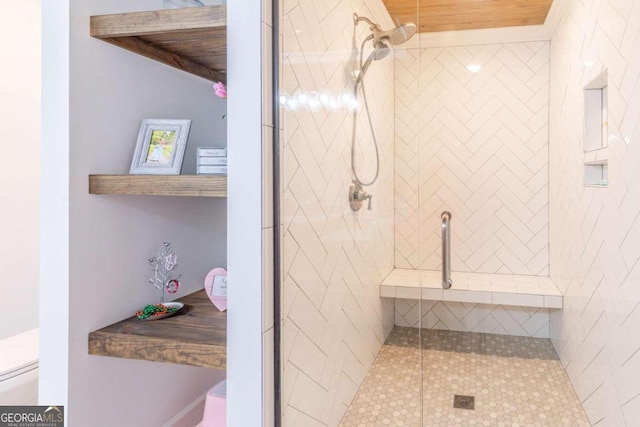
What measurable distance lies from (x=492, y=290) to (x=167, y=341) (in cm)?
183

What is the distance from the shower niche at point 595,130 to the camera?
5.94 ft

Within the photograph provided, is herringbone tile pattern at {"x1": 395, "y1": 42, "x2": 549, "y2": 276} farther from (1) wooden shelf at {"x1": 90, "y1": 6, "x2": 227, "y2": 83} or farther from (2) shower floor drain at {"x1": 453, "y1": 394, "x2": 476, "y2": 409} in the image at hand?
(1) wooden shelf at {"x1": 90, "y1": 6, "x2": 227, "y2": 83}

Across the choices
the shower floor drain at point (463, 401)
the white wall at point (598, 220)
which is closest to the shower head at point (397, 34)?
the white wall at point (598, 220)

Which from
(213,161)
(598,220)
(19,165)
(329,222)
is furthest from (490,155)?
(19,165)

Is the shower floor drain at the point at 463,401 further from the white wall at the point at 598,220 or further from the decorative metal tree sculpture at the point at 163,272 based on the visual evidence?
the decorative metal tree sculpture at the point at 163,272

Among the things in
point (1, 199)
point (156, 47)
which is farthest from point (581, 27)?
point (1, 199)

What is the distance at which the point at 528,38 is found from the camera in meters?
2.33

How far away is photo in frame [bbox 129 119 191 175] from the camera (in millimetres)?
1353

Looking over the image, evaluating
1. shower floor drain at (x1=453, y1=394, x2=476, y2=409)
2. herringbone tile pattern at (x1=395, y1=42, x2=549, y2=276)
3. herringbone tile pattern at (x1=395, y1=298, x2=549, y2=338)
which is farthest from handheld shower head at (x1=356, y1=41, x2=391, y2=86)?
shower floor drain at (x1=453, y1=394, x2=476, y2=409)

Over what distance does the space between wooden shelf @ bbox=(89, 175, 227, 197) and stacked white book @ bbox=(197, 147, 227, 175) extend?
90mm

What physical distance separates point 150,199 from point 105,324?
1.53 ft

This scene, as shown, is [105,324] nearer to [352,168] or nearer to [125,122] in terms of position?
[125,122]

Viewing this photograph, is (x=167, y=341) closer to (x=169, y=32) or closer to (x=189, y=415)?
(x=189, y=415)

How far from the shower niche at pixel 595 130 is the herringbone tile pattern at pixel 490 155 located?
0.42 metres
